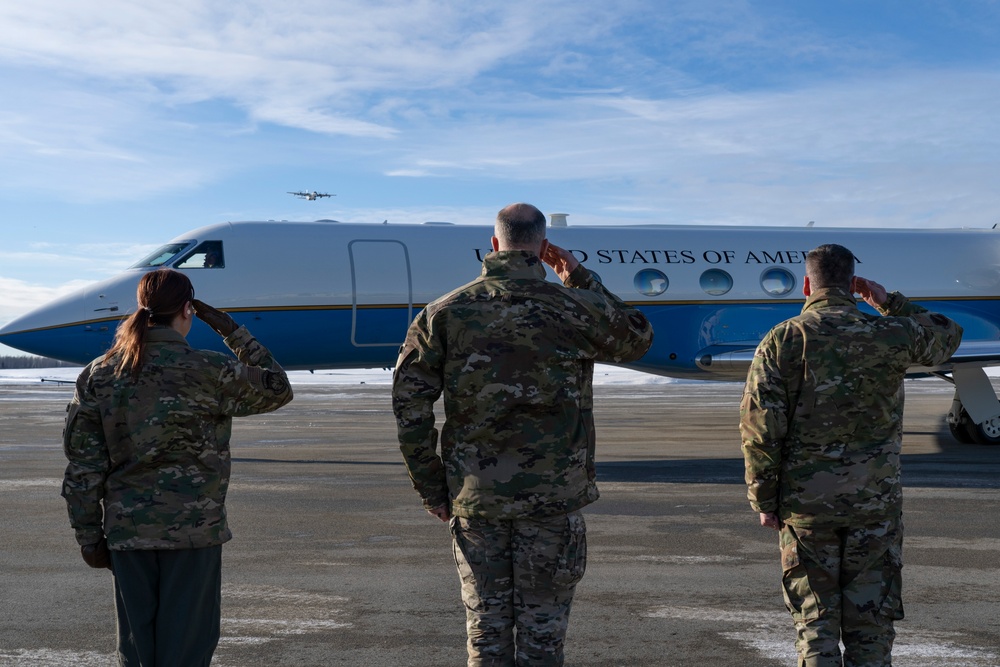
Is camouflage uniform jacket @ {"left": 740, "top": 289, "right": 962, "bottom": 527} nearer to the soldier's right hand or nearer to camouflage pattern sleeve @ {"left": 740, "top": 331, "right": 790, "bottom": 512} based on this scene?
camouflage pattern sleeve @ {"left": 740, "top": 331, "right": 790, "bottom": 512}

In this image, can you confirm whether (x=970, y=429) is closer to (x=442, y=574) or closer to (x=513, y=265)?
(x=442, y=574)

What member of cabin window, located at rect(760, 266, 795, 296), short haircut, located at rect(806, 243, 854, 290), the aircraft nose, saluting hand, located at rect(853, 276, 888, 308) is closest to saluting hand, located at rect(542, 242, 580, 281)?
short haircut, located at rect(806, 243, 854, 290)

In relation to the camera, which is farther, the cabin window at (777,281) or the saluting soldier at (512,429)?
the cabin window at (777,281)

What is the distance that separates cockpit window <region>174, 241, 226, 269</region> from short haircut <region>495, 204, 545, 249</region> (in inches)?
419

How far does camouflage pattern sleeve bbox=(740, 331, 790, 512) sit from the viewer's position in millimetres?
4238

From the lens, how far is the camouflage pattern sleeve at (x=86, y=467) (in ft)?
12.4

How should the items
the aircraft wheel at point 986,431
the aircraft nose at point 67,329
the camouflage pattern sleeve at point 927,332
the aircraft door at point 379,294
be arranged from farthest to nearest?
the aircraft wheel at point 986,431 < the aircraft door at point 379,294 < the aircraft nose at point 67,329 < the camouflage pattern sleeve at point 927,332

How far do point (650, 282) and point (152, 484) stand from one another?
12154 mm

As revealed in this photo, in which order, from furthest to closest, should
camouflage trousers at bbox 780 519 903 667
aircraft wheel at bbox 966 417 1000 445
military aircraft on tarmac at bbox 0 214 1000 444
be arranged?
aircraft wheel at bbox 966 417 1000 445 → military aircraft on tarmac at bbox 0 214 1000 444 → camouflage trousers at bbox 780 519 903 667

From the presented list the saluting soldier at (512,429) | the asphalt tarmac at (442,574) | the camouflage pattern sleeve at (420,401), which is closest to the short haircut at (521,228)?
the saluting soldier at (512,429)

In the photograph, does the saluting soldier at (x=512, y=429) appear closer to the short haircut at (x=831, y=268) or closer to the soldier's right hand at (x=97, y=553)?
the short haircut at (x=831, y=268)

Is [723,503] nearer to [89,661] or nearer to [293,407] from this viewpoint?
[89,661]

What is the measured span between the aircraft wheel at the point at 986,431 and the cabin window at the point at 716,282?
4197 mm

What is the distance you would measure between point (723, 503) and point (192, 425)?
6838 millimetres
